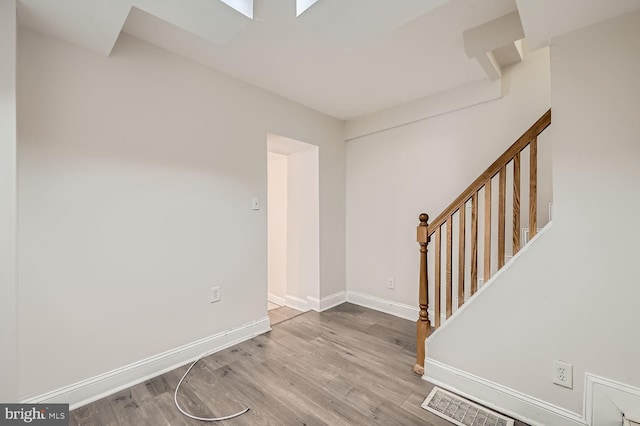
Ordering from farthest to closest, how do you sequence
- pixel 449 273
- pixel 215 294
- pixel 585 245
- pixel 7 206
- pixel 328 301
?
pixel 328 301
pixel 215 294
pixel 449 273
pixel 585 245
pixel 7 206

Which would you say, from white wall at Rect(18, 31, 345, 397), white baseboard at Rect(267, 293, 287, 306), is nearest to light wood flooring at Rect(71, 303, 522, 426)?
white wall at Rect(18, 31, 345, 397)

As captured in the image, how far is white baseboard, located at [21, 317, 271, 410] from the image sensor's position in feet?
5.20

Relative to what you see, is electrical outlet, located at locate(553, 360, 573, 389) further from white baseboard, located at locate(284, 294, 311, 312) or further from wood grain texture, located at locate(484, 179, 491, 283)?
white baseboard, located at locate(284, 294, 311, 312)

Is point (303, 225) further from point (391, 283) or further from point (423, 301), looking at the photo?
point (423, 301)

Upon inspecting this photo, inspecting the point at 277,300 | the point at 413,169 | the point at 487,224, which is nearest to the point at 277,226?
the point at 277,300

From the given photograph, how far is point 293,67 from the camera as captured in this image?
2188 mm

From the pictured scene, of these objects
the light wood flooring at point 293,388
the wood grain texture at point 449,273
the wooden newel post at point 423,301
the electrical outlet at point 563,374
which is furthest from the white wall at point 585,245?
the light wood flooring at point 293,388

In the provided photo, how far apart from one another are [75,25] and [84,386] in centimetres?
206

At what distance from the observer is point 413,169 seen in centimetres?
294

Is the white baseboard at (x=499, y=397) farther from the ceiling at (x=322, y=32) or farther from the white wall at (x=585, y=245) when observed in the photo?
the ceiling at (x=322, y=32)

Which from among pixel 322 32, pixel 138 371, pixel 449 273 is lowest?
pixel 138 371

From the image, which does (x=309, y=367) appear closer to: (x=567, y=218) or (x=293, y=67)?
(x=567, y=218)

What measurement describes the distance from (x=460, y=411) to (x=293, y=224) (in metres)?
2.43

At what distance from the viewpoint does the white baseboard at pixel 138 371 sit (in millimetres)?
1586
